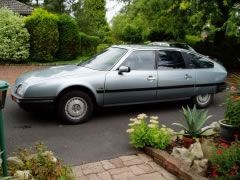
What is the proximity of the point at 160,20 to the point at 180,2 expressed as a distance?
1298mm

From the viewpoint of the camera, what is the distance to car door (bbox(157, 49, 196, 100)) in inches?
307

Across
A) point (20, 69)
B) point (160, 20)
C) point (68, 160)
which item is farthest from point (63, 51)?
point (68, 160)

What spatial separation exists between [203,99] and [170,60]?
4.64 ft

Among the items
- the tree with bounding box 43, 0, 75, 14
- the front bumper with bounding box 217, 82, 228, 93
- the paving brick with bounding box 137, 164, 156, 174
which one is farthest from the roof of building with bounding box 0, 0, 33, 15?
the paving brick with bounding box 137, 164, 156, 174

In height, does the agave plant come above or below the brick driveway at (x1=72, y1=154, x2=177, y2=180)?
above

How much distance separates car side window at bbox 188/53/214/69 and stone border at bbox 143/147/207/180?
11.6 feet

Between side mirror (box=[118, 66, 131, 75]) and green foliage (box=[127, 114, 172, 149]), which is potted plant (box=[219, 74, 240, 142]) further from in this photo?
side mirror (box=[118, 66, 131, 75])

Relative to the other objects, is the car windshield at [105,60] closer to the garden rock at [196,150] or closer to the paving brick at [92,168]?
the paving brick at [92,168]

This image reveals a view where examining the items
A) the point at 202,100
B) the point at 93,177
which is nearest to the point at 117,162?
the point at 93,177

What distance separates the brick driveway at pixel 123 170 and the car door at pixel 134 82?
7.05 ft

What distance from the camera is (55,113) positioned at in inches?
290

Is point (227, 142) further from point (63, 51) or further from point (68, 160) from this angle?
point (63, 51)

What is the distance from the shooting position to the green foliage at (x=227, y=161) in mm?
4172

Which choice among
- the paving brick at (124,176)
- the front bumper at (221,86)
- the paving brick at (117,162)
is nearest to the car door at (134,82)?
the front bumper at (221,86)
